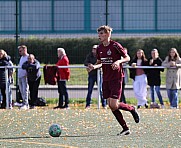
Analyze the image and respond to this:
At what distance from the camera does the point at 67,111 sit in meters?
17.7

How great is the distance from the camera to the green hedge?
2289cm

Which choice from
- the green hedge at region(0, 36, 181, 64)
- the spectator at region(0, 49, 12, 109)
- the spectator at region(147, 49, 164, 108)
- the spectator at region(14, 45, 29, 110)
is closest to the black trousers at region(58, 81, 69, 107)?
the spectator at region(14, 45, 29, 110)

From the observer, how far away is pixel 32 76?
19750 mm

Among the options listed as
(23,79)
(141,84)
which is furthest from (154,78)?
(23,79)

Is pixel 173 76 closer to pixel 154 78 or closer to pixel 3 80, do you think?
pixel 154 78

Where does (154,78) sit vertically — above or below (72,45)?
below

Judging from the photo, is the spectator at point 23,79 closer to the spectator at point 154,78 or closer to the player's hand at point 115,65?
the spectator at point 154,78

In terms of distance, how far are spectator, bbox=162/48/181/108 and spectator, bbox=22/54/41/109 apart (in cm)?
351

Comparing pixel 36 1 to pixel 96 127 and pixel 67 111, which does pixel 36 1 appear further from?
pixel 96 127

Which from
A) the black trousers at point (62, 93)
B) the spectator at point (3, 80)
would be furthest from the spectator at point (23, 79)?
the black trousers at point (62, 93)

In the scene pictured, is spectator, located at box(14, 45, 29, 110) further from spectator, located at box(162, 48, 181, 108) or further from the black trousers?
spectator, located at box(162, 48, 181, 108)

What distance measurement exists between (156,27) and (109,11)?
2409 mm

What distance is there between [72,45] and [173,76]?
5.27 meters

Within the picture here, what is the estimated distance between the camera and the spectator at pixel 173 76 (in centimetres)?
1927
